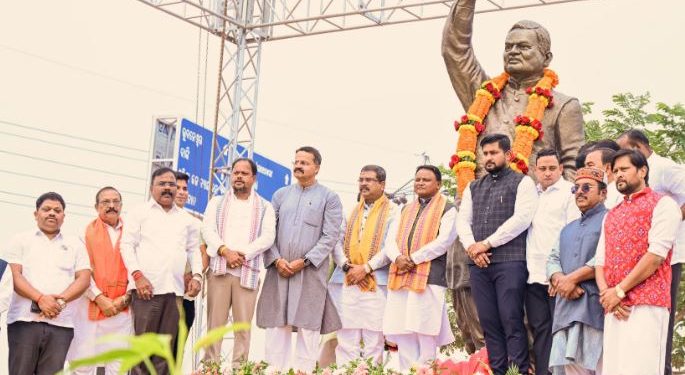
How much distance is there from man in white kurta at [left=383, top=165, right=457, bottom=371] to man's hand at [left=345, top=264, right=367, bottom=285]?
Answer: 32 cm

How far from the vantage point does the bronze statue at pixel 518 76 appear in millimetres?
6316

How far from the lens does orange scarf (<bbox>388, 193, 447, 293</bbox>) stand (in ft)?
21.4

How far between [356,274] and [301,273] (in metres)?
0.45

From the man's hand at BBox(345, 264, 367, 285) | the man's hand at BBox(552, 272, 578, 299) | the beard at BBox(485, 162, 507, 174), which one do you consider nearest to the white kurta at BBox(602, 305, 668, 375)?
the man's hand at BBox(552, 272, 578, 299)

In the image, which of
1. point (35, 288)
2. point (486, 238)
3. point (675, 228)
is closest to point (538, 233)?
point (486, 238)

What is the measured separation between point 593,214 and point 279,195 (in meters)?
2.59

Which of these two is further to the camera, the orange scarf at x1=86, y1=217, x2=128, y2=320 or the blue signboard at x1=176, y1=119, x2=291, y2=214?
the blue signboard at x1=176, y1=119, x2=291, y2=214

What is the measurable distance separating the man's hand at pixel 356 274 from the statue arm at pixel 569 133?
1.62 m

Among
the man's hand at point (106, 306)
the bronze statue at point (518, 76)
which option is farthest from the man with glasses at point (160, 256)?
the bronze statue at point (518, 76)

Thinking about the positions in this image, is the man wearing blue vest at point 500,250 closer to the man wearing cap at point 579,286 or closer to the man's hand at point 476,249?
the man's hand at point 476,249

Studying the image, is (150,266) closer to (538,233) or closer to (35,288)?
(35,288)

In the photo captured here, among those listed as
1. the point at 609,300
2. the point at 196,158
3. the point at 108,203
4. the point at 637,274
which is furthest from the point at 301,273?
the point at 196,158

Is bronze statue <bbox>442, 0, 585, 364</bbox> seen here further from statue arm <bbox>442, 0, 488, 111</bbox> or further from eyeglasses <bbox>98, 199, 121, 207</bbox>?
eyeglasses <bbox>98, 199, 121, 207</bbox>

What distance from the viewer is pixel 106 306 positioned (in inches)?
256
